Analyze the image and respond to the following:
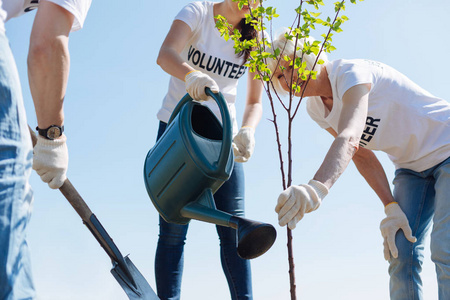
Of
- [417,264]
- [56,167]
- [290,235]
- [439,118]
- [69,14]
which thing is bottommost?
[417,264]

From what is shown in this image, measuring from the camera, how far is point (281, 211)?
1.61 metres

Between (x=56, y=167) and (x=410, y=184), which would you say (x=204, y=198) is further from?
(x=410, y=184)

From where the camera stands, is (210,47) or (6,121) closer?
(6,121)

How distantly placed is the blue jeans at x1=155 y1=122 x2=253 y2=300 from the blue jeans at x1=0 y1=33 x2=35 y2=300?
1.09 metres

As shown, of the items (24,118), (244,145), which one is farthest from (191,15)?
(24,118)

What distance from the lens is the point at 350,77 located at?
2.11 meters

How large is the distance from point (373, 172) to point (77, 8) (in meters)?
1.73

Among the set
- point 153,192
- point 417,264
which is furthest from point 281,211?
point 417,264

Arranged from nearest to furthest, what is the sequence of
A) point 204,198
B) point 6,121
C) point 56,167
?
point 6,121 → point 204,198 → point 56,167

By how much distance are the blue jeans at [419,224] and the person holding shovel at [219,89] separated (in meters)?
0.73

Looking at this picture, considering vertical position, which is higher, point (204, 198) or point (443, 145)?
point (443, 145)

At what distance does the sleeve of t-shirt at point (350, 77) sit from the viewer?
2.09 metres

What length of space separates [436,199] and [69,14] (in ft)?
5.67

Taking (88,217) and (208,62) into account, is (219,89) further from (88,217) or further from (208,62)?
(88,217)
